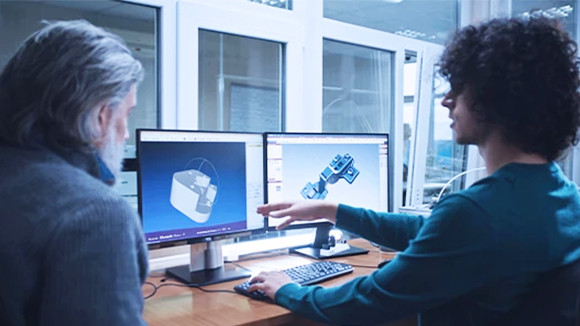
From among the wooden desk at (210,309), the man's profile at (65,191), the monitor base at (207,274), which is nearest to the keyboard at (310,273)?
the wooden desk at (210,309)

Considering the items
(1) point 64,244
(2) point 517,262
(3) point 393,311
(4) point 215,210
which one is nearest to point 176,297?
(4) point 215,210

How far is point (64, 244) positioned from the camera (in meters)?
0.75

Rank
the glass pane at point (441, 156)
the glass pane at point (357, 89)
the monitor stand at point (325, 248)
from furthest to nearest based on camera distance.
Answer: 1. the glass pane at point (441, 156)
2. the glass pane at point (357, 89)
3. the monitor stand at point (325, 248)

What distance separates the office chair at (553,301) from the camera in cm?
104

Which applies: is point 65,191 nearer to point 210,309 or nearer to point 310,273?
point 210,309

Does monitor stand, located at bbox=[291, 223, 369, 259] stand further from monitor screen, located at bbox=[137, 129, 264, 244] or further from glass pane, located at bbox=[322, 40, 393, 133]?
glass pane, located at bbox=[322, 40, 393, 133]

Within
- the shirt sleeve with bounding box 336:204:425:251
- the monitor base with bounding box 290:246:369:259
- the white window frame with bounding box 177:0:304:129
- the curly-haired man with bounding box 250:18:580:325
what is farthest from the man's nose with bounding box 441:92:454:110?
the white window frame with bounding box 177:0:304:129

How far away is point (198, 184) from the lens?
166 centimetres

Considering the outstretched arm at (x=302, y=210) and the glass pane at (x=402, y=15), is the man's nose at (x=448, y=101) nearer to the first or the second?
the outstretched arm at (x=302, y=210)

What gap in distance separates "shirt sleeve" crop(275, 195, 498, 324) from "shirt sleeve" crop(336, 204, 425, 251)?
41cm

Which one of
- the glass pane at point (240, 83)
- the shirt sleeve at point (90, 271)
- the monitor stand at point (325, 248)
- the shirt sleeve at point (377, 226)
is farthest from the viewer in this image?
the glass pane at point (240, 83)

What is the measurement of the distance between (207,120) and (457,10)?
6.29ft

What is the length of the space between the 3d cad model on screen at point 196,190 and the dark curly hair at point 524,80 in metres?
0.84

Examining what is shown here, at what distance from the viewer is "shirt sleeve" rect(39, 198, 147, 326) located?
75cm
